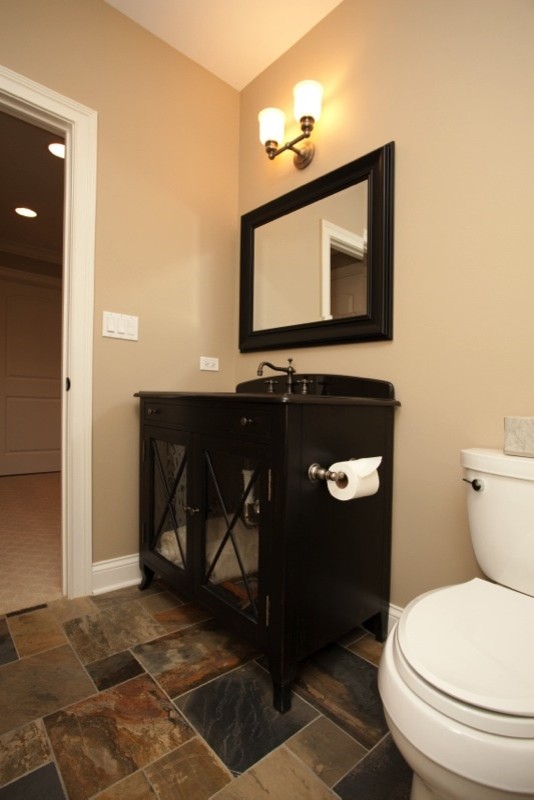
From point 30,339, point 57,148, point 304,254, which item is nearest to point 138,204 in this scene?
point 304,254

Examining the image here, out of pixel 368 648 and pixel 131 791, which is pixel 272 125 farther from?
pixel 131 791

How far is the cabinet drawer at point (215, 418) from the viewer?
1059 millimetres

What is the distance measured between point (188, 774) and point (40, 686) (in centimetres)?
53

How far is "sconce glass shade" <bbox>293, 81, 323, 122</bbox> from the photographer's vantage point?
1.54 metres

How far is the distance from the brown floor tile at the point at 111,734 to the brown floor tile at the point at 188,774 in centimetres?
3

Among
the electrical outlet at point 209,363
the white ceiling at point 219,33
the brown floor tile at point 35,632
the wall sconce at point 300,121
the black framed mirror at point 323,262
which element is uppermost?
the white ceiling at point 219,33

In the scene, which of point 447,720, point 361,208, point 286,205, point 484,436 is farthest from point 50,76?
point 447,720

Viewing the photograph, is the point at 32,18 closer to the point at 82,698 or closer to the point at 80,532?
the point at 80,532

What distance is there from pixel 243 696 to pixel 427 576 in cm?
67

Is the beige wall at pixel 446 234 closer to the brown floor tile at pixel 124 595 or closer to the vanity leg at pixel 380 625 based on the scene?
the vanity leg at pixel 380 625

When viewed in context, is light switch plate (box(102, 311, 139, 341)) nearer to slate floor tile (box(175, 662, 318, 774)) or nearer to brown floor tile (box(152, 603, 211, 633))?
brown floor tile (box(152, 603, 211, 633))

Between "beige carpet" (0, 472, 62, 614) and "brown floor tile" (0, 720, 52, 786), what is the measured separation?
0.65m

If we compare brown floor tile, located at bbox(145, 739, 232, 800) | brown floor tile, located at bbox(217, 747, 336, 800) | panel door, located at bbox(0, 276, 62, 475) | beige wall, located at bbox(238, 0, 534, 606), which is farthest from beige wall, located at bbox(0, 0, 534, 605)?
panel door, located at bbox(0, 276, 62, 475)

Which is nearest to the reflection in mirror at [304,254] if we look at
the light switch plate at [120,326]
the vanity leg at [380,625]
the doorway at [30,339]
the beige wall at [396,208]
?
the beige wall at [396,208]
